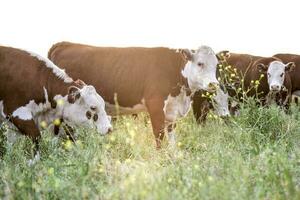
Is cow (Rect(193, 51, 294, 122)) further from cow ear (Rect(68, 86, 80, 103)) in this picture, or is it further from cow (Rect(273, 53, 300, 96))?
cow ear (Rect(68, 86, 80, 103))

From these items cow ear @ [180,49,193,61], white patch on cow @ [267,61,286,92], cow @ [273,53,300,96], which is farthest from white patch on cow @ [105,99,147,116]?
cow @ [273,53,300,96]

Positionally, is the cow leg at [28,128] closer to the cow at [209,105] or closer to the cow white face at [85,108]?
the cow white face at [85,108]

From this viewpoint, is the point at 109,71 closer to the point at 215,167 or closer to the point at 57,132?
Answer: the point at 57,132

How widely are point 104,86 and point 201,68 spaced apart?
2.03 m

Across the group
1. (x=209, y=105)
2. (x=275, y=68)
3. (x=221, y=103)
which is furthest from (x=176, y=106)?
(x=275, y=68)

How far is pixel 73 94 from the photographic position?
8297 mm

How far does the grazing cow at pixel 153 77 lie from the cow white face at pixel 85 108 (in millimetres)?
1384

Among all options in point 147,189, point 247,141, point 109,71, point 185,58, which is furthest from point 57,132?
point 147,189

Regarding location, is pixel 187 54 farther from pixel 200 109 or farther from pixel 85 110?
pixel 200 109

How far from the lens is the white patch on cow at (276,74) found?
1295cm

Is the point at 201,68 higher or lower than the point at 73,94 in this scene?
higher

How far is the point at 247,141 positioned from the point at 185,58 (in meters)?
3.54

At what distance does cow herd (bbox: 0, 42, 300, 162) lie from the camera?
803cm

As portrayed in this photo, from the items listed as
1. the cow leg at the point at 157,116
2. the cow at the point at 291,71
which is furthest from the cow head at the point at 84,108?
the cow at the point at 291,71
